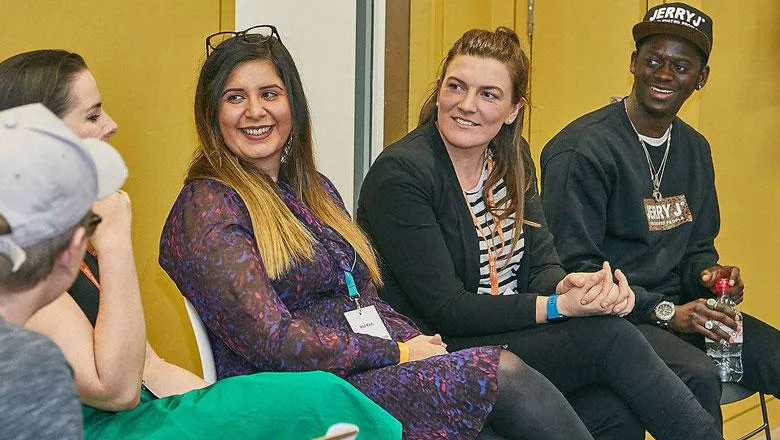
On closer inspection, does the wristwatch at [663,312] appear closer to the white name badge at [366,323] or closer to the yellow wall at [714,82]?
the white name badge at [366,323]

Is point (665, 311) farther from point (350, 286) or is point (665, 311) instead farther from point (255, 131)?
point (255, 131)

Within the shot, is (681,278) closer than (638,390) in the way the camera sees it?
No

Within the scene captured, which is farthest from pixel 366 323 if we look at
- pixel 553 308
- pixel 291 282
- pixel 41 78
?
pixel 41 78

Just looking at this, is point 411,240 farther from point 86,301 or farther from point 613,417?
point 86,301

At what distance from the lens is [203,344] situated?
7.72ft

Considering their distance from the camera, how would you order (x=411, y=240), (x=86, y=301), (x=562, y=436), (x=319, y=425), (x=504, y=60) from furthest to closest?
(x=504, y=60) → (x=411, y=240) → (x=562, y=436) → (x=86, y=301) → (x=319, y=425)

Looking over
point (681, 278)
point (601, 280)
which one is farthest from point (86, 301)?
point (681, 278)

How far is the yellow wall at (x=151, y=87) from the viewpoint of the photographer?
277 centimetres

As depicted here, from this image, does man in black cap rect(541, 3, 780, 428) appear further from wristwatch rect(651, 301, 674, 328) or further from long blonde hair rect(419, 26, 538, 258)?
long blonde hair rect(419, 26, 538, 258)

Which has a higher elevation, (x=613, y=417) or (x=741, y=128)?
(x=741, y=128)

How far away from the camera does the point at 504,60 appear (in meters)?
2.97

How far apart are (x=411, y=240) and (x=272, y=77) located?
532 mm

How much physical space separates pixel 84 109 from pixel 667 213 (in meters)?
1.94

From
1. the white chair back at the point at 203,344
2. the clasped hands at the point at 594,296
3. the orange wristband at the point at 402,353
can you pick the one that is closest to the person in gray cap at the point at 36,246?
the white chair back at the point at 203,344
